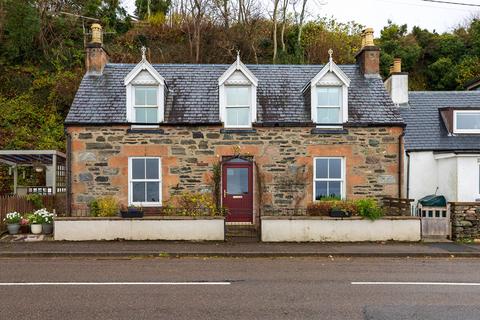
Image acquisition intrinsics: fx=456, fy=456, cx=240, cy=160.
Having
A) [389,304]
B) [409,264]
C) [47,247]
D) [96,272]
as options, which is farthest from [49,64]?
[389,304]

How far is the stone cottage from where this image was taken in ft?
55.5

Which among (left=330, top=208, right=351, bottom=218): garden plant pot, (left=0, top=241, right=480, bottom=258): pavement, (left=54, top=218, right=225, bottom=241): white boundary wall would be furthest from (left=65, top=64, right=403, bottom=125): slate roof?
(left=0, top=241, right=480, bottom=258): pavement

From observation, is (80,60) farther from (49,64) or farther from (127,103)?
(127,103)

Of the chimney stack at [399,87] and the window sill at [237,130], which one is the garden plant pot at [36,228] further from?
the chimney stack at [399,87]

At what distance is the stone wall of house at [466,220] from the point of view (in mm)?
15727

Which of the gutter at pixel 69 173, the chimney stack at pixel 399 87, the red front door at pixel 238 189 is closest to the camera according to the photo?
the gutter at pixel 69 173

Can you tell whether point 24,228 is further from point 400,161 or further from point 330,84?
point 400,161

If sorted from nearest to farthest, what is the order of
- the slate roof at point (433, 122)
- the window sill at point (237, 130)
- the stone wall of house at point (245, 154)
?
the stone wall of house at point (245, 154), the window sill at point (237, 130), the slate roof at point (433, 122)

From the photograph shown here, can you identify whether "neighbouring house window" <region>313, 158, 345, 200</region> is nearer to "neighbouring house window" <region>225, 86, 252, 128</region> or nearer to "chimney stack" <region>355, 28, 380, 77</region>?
"neighbouring house window" <region>225, 86, 252, 128</region>

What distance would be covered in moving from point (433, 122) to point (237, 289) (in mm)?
15435

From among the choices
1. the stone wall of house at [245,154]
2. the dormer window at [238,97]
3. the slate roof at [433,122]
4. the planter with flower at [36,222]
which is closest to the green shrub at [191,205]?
the stone wall of house at [245,154]

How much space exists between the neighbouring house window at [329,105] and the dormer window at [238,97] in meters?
Result: 2.55

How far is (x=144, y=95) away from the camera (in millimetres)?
17422

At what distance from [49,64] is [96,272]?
24.7 m
